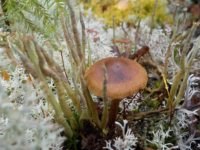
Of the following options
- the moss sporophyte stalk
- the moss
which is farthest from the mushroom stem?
the moss

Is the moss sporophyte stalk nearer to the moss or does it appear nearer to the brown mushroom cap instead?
the brown mushroom cap

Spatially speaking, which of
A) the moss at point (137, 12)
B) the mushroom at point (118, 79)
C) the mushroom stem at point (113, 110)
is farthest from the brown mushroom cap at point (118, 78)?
the moss at point (137, 12)

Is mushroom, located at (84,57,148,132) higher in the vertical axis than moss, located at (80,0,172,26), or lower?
lower

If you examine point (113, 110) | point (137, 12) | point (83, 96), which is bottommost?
point (113, 110)

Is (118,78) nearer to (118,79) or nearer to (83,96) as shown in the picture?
(118,79)

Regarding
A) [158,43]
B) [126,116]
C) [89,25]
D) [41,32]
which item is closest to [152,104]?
[126,116]

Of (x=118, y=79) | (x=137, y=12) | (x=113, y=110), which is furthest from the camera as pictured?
(x=137, y=12)

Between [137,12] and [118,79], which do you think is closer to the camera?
[118,79]

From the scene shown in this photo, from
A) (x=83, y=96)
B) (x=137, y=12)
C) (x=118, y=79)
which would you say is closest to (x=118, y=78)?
(x=118, y=79)

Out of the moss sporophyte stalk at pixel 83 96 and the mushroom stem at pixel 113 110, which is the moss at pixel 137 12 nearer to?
the moss sporophyte stalk at pixel 83 96

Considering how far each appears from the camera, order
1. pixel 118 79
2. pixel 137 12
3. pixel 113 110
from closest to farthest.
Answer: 1. pixel 118 79
2. pixel 113 110
3. pixel 137 12
